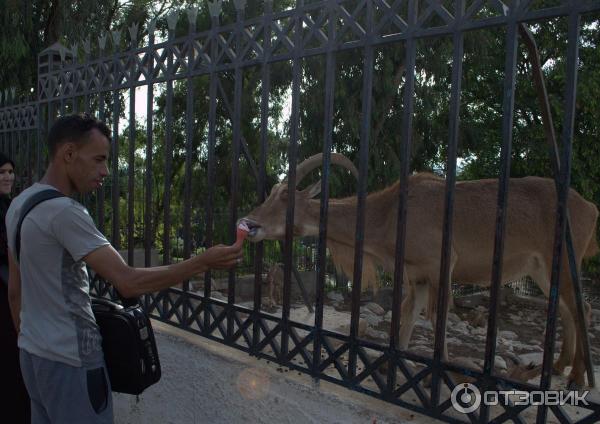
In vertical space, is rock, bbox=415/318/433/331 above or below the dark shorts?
below

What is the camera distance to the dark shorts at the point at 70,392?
6.68 ft

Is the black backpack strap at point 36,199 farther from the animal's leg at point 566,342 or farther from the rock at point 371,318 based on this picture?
the rock at point 371,318

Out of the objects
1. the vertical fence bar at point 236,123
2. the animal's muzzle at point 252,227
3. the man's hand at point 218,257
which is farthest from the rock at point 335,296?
the man's hand at point 218,257

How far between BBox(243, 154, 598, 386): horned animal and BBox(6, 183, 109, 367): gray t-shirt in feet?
7.17

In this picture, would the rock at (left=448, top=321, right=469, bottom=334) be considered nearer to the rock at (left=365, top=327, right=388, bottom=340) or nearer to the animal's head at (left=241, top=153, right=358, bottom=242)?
the rock at (left=365, top=327, right=388, bottom=340)

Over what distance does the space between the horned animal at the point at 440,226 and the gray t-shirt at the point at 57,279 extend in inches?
86.1

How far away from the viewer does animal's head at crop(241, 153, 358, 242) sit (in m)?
3.91

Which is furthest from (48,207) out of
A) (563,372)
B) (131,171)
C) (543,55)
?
(543,55)

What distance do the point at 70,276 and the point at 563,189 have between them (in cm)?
185

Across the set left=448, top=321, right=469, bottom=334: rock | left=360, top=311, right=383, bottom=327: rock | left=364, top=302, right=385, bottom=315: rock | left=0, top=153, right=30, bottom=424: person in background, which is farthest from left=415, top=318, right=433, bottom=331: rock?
left=0, top=153, right=30, bottom=424: person in background

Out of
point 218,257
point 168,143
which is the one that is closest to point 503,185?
point 218,257

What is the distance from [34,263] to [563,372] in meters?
3.73

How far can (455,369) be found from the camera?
7.80 ft

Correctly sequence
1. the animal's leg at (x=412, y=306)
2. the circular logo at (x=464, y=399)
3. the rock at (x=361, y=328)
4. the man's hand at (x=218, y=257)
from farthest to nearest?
the rock at (x=361, y=328) → the animal's leg at (x=412, y=306) → the circular logo at (x=464, y=399) → the man's hand at (x=218, y=257)
